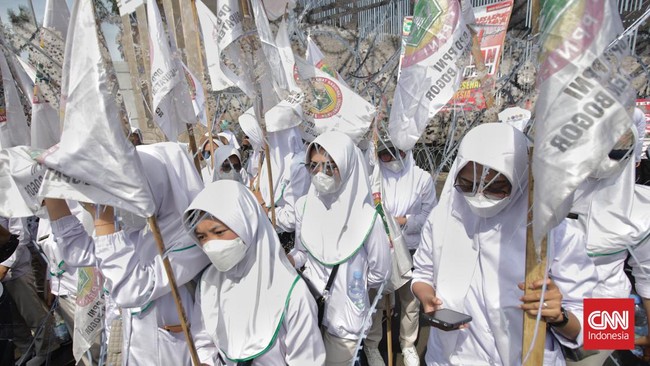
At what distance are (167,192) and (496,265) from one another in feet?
5.36

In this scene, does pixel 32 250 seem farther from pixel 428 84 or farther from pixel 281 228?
pixel 428 84

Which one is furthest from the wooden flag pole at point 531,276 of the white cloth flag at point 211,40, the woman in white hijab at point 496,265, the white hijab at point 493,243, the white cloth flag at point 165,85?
the white cloth flag at point 211,40

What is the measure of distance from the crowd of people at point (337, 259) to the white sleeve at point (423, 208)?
956 mm

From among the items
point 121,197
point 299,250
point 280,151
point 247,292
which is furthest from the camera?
point 280,151

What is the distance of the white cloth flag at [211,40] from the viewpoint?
433 cm

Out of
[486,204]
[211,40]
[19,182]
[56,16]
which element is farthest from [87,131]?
[211,40]

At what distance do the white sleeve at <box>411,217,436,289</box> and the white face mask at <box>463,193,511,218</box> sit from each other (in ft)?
1.48

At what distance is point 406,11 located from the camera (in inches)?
395

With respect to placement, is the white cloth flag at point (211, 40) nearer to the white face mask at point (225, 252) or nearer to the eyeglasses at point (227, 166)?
the eyeglasses at point (227, 166)

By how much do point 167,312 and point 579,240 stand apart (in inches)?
79.1

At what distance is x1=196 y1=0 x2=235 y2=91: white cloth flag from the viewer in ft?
14.2

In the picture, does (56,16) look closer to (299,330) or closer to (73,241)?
(73,241)

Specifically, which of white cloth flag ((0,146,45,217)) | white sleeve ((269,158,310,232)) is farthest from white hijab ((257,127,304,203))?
white cloth flag ((0,146,45,217))

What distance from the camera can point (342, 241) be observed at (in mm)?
2467
